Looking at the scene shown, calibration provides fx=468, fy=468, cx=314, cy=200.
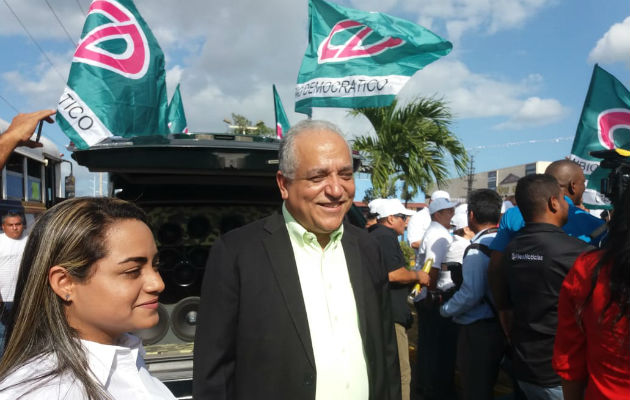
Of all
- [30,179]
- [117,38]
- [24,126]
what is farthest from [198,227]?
[30,179]

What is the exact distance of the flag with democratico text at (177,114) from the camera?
9555 mm

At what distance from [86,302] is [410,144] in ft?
36.8

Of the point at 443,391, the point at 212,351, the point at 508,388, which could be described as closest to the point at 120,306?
the point at 212,351

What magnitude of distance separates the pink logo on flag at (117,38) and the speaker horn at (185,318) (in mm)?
2290

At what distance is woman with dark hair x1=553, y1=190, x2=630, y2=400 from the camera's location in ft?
4.75

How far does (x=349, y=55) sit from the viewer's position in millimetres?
5406

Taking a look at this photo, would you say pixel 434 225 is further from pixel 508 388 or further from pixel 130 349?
pixel 130 349

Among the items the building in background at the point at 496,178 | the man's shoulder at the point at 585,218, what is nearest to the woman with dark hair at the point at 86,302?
the man's shoulder at the point at 585,218

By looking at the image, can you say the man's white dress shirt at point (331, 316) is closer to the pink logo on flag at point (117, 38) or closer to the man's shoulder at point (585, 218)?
the man's shoulder at point (585, 218)

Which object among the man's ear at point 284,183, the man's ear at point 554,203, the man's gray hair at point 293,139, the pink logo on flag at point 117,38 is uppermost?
the pink logo on flag at point 117,38

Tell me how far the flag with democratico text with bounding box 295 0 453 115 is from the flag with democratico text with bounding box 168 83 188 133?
472 cm

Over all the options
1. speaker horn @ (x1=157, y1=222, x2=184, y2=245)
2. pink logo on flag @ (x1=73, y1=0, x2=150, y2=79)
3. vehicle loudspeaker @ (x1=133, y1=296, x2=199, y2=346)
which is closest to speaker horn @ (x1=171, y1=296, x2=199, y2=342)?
vehicle loudspeaker @ (x1=133, y1=296, x2=199, y2=346)

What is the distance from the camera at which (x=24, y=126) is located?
2.21 metres

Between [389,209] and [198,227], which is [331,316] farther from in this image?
[389,209]
